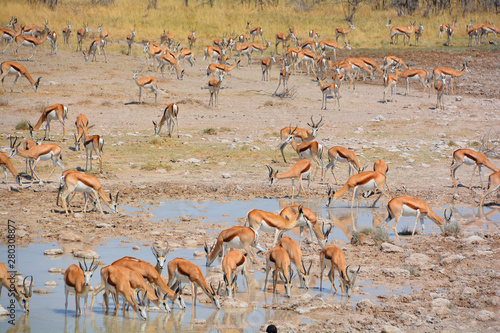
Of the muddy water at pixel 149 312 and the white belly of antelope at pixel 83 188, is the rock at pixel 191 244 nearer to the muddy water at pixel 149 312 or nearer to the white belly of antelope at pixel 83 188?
the muddy water at pixel 149 312

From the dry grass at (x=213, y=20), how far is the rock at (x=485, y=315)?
96.8 ft

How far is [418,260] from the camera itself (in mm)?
9961

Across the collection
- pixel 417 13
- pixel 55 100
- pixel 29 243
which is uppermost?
pixel 417 13

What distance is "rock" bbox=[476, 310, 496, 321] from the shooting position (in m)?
7.56

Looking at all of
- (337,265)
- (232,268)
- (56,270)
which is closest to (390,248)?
(337,265)

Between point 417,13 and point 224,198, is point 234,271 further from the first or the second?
point 417,13

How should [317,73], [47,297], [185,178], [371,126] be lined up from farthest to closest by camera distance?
[317,73] < [371,126] < [185,178] < [47,297]

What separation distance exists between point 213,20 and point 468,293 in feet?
118

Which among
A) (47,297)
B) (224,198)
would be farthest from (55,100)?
(47,297)

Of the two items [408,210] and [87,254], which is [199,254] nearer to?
[87,254]

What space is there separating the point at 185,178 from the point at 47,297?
25.9ft

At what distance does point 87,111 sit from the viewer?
21.9m

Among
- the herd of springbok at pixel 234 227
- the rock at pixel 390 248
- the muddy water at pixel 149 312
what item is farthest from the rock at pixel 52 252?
the rock at pixel 390 248

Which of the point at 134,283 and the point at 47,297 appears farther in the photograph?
the point at 47,297
